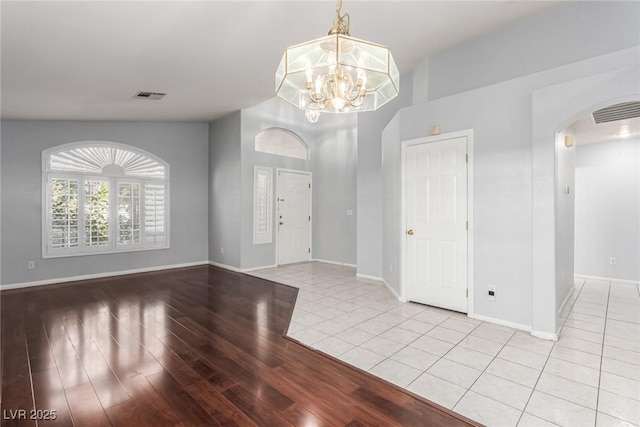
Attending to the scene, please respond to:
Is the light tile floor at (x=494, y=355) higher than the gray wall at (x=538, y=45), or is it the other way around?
the gray wall at (x=538, y=45)

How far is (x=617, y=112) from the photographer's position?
398 cm

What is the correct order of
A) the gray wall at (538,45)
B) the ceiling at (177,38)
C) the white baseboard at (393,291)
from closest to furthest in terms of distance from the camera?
the ceiling at (177,38)
the gray wall at (538,45)
the white baseboard at (393,291)

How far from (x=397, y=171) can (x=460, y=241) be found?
132cm

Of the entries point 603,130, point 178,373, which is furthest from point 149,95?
point 603,130

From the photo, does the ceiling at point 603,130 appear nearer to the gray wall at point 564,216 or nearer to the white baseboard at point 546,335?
the gray wall at point 564,216

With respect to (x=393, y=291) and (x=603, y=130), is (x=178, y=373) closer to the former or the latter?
(x=393, y=291)

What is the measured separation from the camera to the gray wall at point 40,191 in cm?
497

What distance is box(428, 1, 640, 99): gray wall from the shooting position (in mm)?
2957

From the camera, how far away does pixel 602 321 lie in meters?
3.55

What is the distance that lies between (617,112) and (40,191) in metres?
8.61

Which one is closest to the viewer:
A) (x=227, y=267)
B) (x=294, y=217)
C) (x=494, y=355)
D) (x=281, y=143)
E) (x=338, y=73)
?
(x=338, y=73)

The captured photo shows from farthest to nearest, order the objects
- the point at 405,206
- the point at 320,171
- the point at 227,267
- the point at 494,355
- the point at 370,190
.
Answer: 1. the point at 320,171
2. the point at 227,267
3. the point at 370,190
4. the point at 405,206
5. the point at 494,355

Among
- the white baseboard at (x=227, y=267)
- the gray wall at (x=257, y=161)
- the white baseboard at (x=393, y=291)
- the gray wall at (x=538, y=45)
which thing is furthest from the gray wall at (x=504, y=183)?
→ the white baseboard at (x=227, y=267)

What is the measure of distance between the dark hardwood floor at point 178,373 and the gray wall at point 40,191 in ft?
4.08
